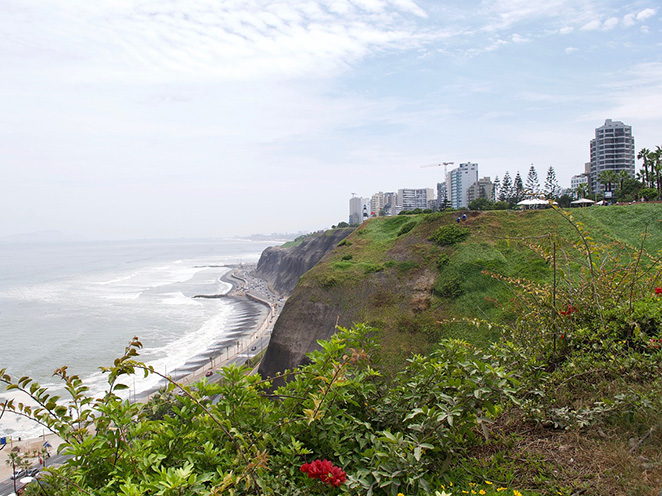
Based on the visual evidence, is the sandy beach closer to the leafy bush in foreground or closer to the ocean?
the ocean

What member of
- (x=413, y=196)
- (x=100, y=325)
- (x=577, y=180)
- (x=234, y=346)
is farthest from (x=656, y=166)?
(x=413, y=196)

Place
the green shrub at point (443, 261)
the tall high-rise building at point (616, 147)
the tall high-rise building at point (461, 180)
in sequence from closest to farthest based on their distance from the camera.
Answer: the green shrub at point (443, 261)
the tall high-rise building at point (616, 147)
the tall high-rise building at point (461, 180)

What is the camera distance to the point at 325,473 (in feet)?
8.95

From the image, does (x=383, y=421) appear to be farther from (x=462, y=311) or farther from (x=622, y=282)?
(x=462, y=311)

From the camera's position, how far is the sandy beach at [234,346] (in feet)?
73.0

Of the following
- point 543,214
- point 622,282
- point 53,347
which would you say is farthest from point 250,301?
point 622,282

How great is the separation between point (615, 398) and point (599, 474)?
37.1 inches

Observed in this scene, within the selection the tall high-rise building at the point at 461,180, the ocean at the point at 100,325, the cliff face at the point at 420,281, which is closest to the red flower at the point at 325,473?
the cliff face at the point at 420,281

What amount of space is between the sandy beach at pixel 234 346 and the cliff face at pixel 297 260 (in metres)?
3.56

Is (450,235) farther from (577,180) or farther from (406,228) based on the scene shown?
(577,180)

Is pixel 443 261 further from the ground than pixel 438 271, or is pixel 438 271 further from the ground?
pixel 443 261

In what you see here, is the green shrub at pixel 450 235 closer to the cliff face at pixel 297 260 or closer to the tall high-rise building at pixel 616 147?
the cliff face at pixel 297 260

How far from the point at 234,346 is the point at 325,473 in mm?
39223

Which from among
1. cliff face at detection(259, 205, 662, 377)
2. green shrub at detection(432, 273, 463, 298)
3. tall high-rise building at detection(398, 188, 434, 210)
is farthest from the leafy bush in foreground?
tall high-rise building at detection(398, 188, 434, 210)
